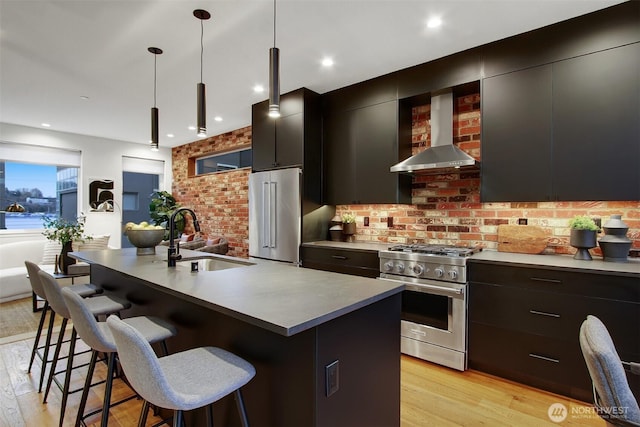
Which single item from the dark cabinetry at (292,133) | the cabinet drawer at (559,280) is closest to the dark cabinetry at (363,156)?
the dark cabinetry at (292,133)

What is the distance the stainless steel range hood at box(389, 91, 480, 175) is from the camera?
2.94m

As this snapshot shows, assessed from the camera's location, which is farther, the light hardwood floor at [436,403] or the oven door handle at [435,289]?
the oven door handle at [435,289]

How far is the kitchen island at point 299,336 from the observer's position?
1.22m

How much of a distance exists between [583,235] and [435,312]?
1209 millimetres

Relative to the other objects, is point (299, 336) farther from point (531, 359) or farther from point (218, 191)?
point (218, 191)

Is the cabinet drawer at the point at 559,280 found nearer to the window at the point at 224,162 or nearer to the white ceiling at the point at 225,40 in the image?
the white ceiling at the point at 225,40

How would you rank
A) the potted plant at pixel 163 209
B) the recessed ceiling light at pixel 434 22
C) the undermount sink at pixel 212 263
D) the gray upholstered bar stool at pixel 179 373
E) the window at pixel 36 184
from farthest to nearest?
the potted plant at pixel 163 209 → the window at pixel 36 184 → the undermount sink at pixel 212 263 → the recessed ceiling light at pixel 434 22 → the gray upholstered bar stool at pixel 179 373

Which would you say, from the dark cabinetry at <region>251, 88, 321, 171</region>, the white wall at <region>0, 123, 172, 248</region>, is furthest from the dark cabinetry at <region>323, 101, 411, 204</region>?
the white wall at <region>0, 123, 172, 248</region>

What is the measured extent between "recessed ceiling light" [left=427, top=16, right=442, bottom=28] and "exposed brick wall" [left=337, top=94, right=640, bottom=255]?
0.92 metres

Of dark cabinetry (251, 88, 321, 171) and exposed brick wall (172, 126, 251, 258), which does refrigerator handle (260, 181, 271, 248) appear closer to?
dark cabinetry (251, 88, 321, 171)

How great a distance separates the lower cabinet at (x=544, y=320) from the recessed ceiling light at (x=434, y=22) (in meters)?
1.86

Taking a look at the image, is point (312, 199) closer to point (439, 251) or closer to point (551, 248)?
point (439, 251)

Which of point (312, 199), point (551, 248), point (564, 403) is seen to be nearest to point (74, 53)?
point (312, 199)

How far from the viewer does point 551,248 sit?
274 cm
